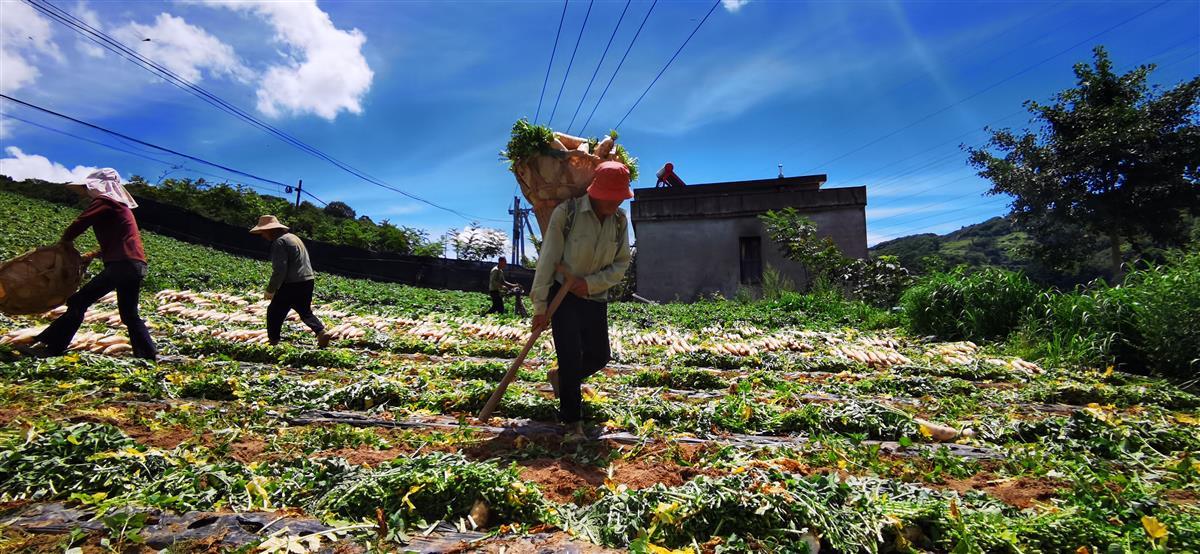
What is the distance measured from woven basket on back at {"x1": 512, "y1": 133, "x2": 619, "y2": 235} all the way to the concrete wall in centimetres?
1634

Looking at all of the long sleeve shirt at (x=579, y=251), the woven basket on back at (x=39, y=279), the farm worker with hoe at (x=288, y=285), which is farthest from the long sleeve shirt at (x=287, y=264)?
the long sleeve shirt at (x=579, y=251)

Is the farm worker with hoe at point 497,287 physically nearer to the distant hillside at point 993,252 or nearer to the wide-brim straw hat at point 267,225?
the wide-brim straw hat at point 267,225

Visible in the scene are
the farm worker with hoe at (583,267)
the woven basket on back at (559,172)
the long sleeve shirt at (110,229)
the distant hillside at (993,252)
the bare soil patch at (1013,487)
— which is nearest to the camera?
the bare soil patch at (1013,487)

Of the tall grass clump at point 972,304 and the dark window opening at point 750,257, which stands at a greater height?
the dark window opening at point 750,257

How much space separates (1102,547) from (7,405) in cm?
608

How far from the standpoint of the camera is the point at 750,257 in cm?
1969

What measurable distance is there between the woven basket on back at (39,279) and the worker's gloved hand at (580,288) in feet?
15.3

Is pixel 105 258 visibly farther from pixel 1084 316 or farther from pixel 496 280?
pixel 1084 316

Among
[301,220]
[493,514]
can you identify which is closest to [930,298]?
[493,514]

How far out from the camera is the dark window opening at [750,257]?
19500 mm

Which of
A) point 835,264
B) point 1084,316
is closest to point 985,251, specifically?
point 835,264

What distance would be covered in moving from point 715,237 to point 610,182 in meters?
17.0

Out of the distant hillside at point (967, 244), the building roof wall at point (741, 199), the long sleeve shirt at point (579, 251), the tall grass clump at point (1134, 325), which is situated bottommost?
the tall grass clump at point (1134, 325)

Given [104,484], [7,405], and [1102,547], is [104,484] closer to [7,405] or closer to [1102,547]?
[7,405]
